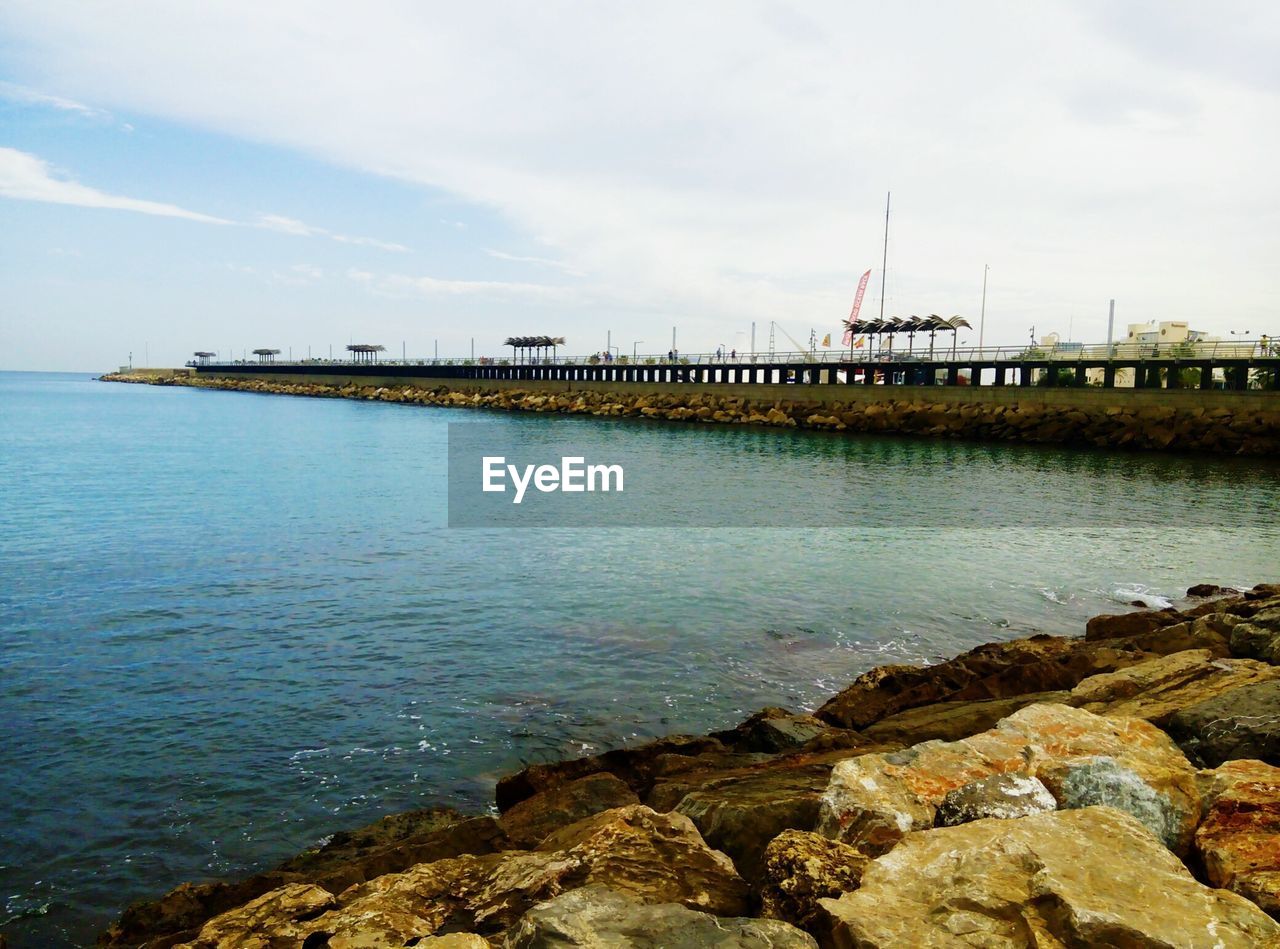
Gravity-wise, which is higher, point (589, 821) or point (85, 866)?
point (589, 821)

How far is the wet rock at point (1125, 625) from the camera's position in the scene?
545 inches

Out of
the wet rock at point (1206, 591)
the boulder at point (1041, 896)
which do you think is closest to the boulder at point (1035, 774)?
the boulder at point (1041, 896)

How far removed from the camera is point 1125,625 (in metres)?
14.0

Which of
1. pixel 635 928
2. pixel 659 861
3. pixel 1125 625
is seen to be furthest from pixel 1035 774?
pixel 1125 625

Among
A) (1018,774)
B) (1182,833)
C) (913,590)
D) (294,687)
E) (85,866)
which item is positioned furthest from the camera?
(913,590)

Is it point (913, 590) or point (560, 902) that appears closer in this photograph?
point (560, 902)

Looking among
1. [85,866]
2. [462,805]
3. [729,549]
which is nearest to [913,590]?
[729,549]

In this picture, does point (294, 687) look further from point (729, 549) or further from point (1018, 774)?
point (729, 549)

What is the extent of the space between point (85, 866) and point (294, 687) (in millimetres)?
4302

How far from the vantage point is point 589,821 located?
6.47 m

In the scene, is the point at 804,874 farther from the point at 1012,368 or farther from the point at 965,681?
the point at 1012,368

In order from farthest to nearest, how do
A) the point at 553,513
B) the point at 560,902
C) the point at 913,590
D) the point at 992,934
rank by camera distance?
the point at 553,513
the point at 913,590
the point at 560,902
the point at 992,934

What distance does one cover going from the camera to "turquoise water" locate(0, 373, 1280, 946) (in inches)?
339

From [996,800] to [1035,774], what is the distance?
659mm
